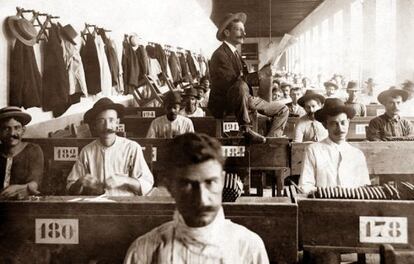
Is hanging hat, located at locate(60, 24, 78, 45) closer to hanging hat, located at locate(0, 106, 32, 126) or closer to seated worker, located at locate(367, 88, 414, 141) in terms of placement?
hanging hat, located at locate(0, 106, 32, 126)

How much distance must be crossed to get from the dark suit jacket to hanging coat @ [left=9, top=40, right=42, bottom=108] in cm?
159

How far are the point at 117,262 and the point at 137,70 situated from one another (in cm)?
563

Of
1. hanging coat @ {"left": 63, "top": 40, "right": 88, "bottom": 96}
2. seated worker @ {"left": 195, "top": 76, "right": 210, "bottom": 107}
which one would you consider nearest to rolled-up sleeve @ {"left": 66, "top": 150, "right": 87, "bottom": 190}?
hanging coat @ {"left": 63, "top": 40, "right": 88, "bottom": 96}

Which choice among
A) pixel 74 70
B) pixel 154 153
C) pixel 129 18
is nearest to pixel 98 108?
pixel 154 153

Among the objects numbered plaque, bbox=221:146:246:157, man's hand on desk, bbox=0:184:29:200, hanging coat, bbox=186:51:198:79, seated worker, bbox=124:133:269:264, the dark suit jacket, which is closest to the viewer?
seated worker, bbox=124:133:269:264

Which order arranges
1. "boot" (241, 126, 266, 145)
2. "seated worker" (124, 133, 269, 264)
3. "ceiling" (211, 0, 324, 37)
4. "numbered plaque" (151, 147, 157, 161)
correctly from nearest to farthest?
1. "seated worker" (124, 133, 269, 264)
2. "numbered plaque" (151, 147, 157, 161)
3. "boot" (241, 126, 266, 145)
4. "ceiling" (211, 0, 324, 37)

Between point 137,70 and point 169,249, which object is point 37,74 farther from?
point 169,249

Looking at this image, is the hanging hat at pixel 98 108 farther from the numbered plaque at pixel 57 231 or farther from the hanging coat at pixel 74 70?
the hanging coat at pixel 74 70

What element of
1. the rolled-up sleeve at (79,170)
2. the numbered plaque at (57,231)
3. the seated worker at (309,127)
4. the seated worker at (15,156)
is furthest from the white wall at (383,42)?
the numbered plaque at (57,231)

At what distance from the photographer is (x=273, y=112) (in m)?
5.10

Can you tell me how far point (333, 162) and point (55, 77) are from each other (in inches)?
116

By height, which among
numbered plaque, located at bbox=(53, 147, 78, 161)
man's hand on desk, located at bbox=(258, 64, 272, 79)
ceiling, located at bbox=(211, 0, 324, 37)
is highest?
ceiling, located at bbox=(211, 0, 324, 37)

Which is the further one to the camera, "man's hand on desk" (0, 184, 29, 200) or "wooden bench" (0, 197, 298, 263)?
"man's hand on desk" (0, 184, 29, 200)

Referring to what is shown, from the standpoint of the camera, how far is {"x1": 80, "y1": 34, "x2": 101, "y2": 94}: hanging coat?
573 cm
